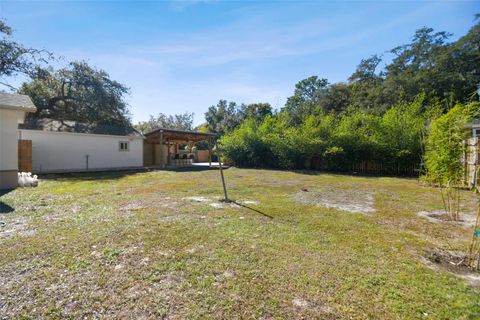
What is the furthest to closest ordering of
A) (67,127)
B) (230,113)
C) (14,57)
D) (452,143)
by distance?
(230,113) < (14,57) < (67,127) < (452,143)

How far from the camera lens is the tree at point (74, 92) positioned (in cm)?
1775

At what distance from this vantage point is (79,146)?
13961 millimetres

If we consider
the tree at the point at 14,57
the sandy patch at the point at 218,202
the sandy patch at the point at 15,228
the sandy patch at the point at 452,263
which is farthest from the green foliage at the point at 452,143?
the tree at the point at 14,57

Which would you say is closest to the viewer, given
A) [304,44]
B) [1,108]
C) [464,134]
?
[464,134]

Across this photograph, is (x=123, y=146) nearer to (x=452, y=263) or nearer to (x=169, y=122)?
(x=452, y=263)

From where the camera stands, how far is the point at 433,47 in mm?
22297

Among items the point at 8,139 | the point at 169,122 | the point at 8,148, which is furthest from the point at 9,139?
the point at 169,122

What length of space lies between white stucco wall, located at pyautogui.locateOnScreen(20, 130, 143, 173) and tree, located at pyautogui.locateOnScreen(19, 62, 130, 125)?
5.35 m

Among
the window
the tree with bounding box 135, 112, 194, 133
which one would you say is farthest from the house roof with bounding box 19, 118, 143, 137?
the tree with bounding box 135, 112, 194, 133

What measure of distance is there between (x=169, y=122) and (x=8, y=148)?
2892 cm

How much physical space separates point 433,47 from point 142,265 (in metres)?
30.8

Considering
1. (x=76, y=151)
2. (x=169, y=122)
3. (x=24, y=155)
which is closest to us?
(x=24, y=155)

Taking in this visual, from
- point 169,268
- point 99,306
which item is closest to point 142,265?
point 169,268

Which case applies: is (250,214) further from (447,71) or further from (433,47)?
(433,47)
